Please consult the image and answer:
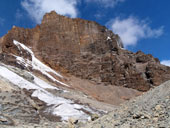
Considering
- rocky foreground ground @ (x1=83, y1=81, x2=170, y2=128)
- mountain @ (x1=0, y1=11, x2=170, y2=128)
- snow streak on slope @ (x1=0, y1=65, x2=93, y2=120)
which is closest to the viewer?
rocky foreground ground @ (x1=83, y1=81, x2=170, y2=128)

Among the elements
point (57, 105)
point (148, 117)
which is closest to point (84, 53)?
point (57, 105)

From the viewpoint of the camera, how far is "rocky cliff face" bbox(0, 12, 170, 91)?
5753 cm

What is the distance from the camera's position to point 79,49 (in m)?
63.7

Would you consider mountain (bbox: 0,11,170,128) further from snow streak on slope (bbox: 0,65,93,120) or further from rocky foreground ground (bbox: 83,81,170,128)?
rocky foreground ground (bbox: 83,81,170,128)

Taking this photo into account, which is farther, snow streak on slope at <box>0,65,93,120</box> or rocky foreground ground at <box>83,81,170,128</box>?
snow streak on slope at <box>0,65,93,120</box>

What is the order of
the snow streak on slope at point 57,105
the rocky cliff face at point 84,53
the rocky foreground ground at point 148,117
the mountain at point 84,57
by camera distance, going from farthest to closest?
1. the rocky cliff face at point 84,53
2. the mountain at point 84,57
3. the snow streak on slope at point 57,105
4. the rocky foreground ground at point 148,117

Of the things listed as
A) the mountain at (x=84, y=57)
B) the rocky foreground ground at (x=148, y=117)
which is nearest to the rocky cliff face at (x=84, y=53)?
the mountain at (x=84, y=57)

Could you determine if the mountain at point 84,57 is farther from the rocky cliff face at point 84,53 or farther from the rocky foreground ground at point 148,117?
A: the rocky foreground ground at point 148,117

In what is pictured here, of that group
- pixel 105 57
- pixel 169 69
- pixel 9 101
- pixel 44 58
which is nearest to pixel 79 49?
pixel 105 57

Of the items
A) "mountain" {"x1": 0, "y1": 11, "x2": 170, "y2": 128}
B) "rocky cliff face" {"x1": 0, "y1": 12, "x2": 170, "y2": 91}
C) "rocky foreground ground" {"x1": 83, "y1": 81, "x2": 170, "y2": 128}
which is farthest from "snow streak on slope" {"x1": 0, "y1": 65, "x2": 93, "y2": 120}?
"rocky cliff face" {"x1": 0, "y1": 12, "x2": 170, "y2": 91}

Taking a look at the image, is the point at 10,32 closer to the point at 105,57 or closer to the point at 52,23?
the point at 52,23

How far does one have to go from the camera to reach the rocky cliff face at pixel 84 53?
5753 cm

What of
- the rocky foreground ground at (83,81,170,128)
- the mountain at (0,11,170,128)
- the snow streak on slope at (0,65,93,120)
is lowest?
the rocky foreground ground at (83,81,170,128)

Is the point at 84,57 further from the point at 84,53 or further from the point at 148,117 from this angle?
the point at 148,117
